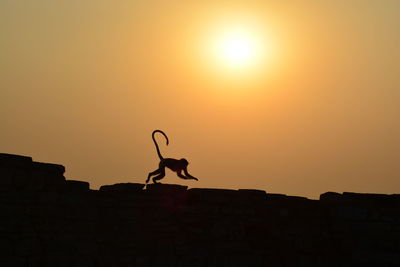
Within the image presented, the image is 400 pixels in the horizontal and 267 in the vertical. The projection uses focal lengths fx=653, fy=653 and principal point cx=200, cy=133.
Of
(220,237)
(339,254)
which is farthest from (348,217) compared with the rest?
(220,237)

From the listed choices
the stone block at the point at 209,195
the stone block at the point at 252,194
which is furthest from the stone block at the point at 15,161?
the stone block at the point at 252,194

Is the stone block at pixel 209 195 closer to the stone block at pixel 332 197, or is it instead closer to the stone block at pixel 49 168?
the stone block at pixel 332 197

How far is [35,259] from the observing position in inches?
412

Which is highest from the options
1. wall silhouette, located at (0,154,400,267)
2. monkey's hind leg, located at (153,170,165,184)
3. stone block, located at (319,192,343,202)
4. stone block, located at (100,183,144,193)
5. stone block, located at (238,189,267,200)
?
monkey's hind leg, located at (153,170,165,184)

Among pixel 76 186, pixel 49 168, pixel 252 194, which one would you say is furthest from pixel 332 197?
pixel 49 168

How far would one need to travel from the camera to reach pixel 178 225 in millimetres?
12242

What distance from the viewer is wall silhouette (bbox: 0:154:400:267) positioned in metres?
10.5

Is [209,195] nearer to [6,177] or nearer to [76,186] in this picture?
[76,186]

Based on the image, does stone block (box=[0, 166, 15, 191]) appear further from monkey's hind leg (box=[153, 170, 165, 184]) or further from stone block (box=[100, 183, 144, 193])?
monkey's hind leg (box=[153, 170, 165, 184])

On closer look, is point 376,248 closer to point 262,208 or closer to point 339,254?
point 339,254

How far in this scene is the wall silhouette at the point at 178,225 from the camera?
10484mm

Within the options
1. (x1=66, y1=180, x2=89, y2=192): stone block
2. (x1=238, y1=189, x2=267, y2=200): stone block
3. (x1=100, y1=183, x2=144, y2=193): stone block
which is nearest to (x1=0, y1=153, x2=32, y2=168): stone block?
(x1=66, y1=180, x2=89, y2=192): stone block

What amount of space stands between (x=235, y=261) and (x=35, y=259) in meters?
3.94

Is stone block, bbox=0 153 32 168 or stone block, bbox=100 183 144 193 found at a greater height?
stone block, bbox=100 183 144 193
